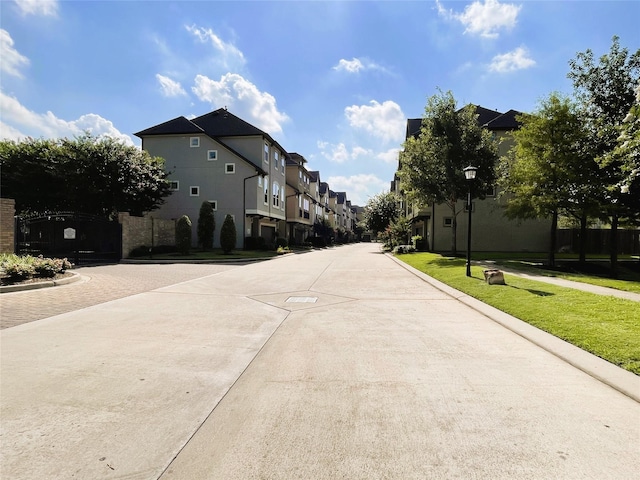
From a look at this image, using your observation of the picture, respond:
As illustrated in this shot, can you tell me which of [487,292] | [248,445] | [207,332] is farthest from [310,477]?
[487,292]

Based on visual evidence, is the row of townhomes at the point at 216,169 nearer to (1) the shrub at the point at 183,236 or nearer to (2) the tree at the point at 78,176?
(2) the tree at the point at 78,176

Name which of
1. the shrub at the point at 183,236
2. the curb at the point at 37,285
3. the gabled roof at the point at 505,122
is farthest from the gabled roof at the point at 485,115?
the curb at the point at 37,285

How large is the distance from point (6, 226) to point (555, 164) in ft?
80.8

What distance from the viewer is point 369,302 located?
30.3ft

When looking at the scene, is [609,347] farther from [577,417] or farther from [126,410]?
[126,410]

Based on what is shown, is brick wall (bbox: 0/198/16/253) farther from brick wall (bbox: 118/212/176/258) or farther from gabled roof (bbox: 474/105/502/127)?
gabled roof (bbox: 474/105/502/127)

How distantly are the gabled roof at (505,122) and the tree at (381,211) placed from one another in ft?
58.4

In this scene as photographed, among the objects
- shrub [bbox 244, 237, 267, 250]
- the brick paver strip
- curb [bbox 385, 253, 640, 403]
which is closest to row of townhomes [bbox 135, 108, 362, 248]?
shrub [bbox 244, 237, 267, 250]

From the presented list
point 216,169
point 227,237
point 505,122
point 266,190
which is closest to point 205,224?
point 227,237

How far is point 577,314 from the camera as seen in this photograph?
695 cm

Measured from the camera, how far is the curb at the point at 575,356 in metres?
3.96

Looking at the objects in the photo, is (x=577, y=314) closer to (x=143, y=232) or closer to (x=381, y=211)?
(x=143, y=232)

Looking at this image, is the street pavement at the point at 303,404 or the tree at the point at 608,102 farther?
the tree at the point at 608,102

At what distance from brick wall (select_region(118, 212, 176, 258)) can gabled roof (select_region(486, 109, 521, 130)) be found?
26.8 metres
